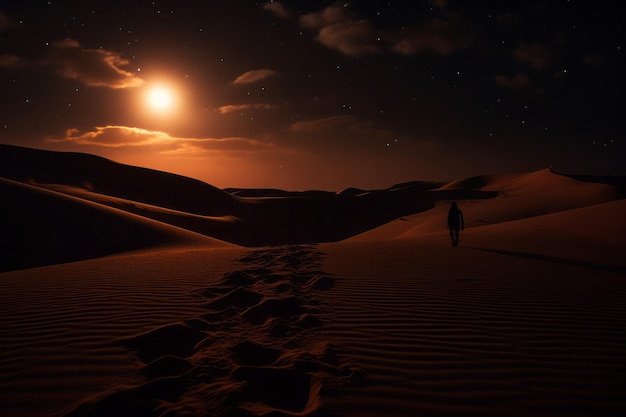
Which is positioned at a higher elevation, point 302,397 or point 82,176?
point 82,176

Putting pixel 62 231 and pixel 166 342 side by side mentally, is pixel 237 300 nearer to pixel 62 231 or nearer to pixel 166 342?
pixel 166 342

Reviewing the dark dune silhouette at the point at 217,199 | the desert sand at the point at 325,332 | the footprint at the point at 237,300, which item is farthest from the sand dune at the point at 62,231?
the dark dune silhouette at the point at 217,199

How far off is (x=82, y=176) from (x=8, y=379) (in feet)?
152

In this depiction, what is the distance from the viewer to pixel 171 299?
6039 millimetres

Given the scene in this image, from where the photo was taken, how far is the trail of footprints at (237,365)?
2.85 metres

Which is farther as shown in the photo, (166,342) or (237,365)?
(166,342)

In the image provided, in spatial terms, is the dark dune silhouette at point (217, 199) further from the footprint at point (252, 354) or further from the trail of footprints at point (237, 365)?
the footprint at point (252, 354)

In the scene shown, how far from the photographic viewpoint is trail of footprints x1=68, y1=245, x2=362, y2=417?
2847 millimetres

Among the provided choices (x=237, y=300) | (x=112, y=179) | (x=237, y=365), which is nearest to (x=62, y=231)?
(x=237, y=300)

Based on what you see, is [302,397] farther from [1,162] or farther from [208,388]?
[1,162]

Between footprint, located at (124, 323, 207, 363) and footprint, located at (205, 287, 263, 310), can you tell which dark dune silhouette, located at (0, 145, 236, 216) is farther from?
footprint, located at (124, 323, 207, 363)

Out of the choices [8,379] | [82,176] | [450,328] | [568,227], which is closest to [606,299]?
[450,328]

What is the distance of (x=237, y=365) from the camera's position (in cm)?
351

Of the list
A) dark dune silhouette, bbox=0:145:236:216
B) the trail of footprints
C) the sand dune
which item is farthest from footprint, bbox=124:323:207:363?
dark dune silhouette, bbox=0:145:236:216
